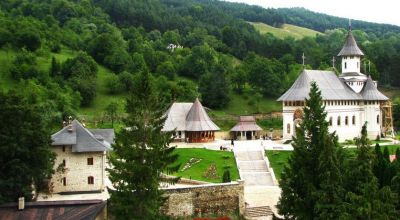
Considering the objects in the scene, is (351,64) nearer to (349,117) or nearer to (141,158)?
(349,117)

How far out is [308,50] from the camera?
110000mm

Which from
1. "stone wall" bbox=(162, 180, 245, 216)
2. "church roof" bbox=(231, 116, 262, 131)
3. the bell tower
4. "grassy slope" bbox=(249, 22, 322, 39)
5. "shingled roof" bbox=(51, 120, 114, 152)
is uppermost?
"grassy slope" bbox=(249, 22, 322, 39)

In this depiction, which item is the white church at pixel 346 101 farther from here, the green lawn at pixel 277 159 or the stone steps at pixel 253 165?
the stone steps at pixel 253 165

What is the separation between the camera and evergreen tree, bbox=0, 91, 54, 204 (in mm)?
31234

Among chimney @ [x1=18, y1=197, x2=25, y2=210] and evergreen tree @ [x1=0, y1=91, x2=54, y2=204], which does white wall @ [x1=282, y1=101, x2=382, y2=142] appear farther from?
chimney @ [x1=18, y1=197, x2=25, y2=210]

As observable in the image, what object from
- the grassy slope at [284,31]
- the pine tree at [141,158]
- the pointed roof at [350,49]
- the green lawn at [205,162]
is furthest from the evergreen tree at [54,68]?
the grassy slope at [284,31]

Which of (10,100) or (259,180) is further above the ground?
(10,100)

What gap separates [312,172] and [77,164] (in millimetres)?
17670

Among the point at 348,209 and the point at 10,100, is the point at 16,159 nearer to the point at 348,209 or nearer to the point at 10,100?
the point at 10,100

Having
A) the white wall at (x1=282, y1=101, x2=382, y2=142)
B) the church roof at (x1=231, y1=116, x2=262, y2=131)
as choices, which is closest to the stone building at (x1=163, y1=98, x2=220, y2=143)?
the church roof at (x1=231, y1=116, x2=262, y2=131)

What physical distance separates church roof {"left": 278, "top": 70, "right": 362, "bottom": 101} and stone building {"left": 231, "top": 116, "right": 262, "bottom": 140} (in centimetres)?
638

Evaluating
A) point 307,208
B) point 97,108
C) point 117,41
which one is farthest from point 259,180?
point 117,41

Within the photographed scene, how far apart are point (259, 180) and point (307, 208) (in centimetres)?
1526

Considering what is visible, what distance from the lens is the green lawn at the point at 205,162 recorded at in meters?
41.9
